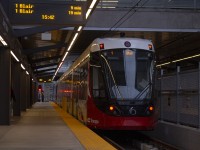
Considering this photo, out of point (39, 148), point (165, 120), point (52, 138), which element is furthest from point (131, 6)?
point (39, 148)

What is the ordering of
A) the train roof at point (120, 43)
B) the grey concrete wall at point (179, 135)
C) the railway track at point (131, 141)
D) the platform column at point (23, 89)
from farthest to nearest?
the platform column at point (23, 89)
the train roof at point (120, 43)
the railway track at point (131, 141)
the grey concrete wall at point (179, 135)

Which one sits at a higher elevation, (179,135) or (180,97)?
(180,97)

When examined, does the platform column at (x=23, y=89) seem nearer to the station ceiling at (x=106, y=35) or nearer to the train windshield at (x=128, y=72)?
the station ceiling at (x=106, y=35)

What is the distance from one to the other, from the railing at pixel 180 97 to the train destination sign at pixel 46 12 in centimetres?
367

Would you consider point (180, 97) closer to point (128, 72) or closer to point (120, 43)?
point (128, 72)

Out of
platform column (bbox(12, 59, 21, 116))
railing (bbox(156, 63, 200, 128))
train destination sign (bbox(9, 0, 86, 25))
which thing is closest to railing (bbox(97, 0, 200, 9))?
platform column (bbox(12, 59, 21, 116))

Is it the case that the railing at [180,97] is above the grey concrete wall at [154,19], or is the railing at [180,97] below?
below

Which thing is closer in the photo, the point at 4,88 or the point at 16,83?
the point at 4,88

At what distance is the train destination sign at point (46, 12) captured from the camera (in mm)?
14570

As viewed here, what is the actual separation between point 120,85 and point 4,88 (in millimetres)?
4855

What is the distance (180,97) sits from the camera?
15883 mm

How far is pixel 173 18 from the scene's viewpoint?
24.7m

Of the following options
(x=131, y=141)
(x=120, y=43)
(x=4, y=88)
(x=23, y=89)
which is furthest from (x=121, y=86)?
(x=23, y=89)

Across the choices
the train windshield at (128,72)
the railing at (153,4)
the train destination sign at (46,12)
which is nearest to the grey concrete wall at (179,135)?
the train windshield at (128,72)
